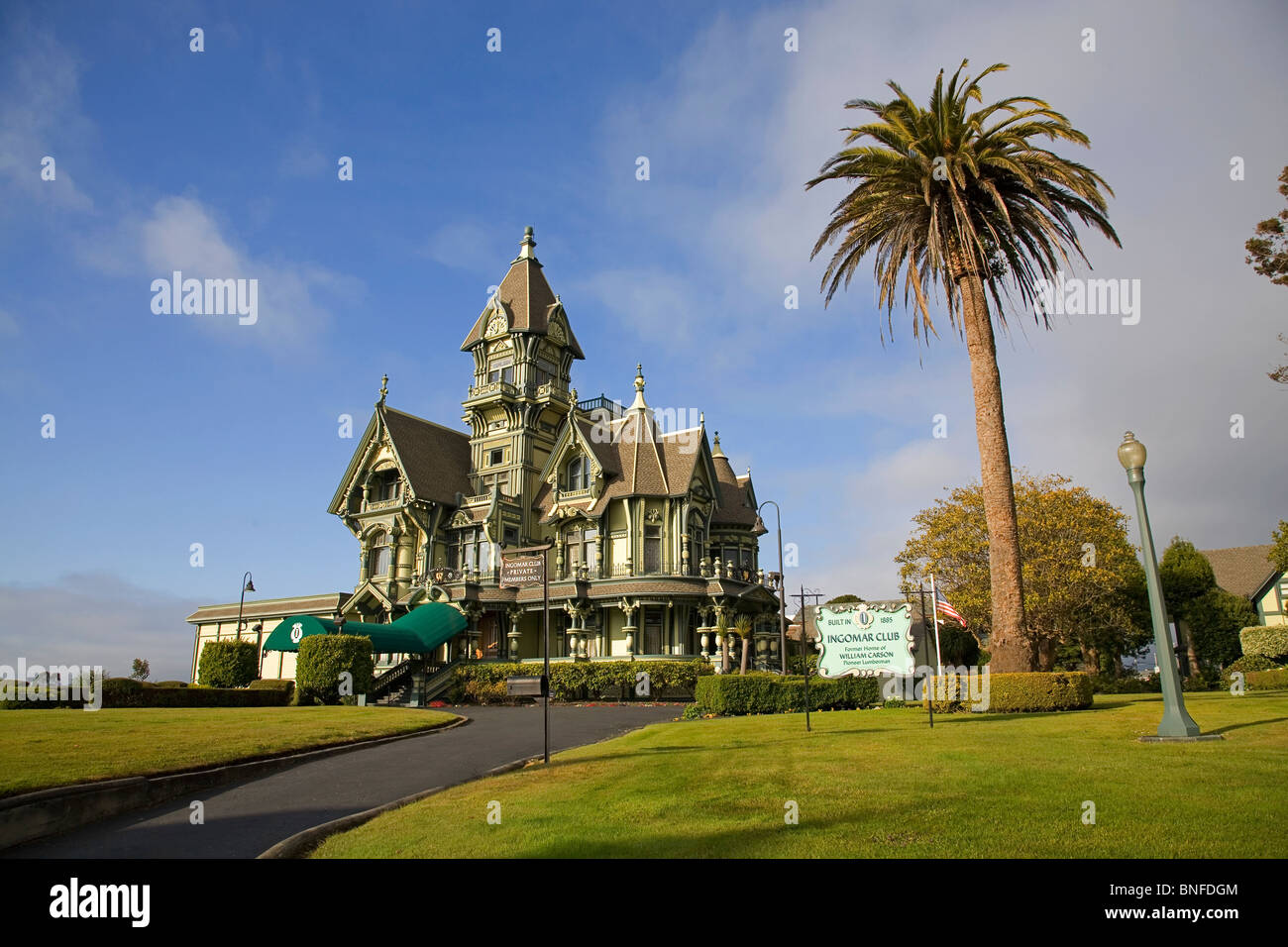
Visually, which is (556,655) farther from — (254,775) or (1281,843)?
(1281,843)

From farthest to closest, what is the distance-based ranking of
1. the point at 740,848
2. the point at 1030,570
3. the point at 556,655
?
the point at 556,655
the point at 1030,570
the point at 740,848

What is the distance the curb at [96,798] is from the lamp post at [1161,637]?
16416mm

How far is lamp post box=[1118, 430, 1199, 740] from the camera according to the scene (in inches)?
547

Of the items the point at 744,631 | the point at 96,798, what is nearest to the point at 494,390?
the point at 744,631

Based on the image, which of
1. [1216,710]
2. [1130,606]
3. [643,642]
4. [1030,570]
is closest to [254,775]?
[1216,710]

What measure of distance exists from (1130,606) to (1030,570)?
49.2ft

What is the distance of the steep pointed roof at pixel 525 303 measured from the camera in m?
52.3

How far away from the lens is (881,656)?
21344 millimetres

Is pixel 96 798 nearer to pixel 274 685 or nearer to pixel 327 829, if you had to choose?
pixel 327 829

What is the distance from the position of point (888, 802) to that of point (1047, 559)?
122ft

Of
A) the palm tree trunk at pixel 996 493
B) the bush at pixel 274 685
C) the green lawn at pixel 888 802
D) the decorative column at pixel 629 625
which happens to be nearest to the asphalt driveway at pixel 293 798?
the green lawn at pixel 888 802

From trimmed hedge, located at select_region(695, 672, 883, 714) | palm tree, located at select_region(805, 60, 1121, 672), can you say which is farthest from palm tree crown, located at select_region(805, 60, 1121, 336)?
trimmed hedge, located at select_region(695, 672, 883, 714)

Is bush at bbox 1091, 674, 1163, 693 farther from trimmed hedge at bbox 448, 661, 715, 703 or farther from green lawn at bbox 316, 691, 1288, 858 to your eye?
green lawn at bbox 316, 691, 1288, 858

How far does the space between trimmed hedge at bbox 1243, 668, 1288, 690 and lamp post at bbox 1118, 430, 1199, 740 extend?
92.2 ft
